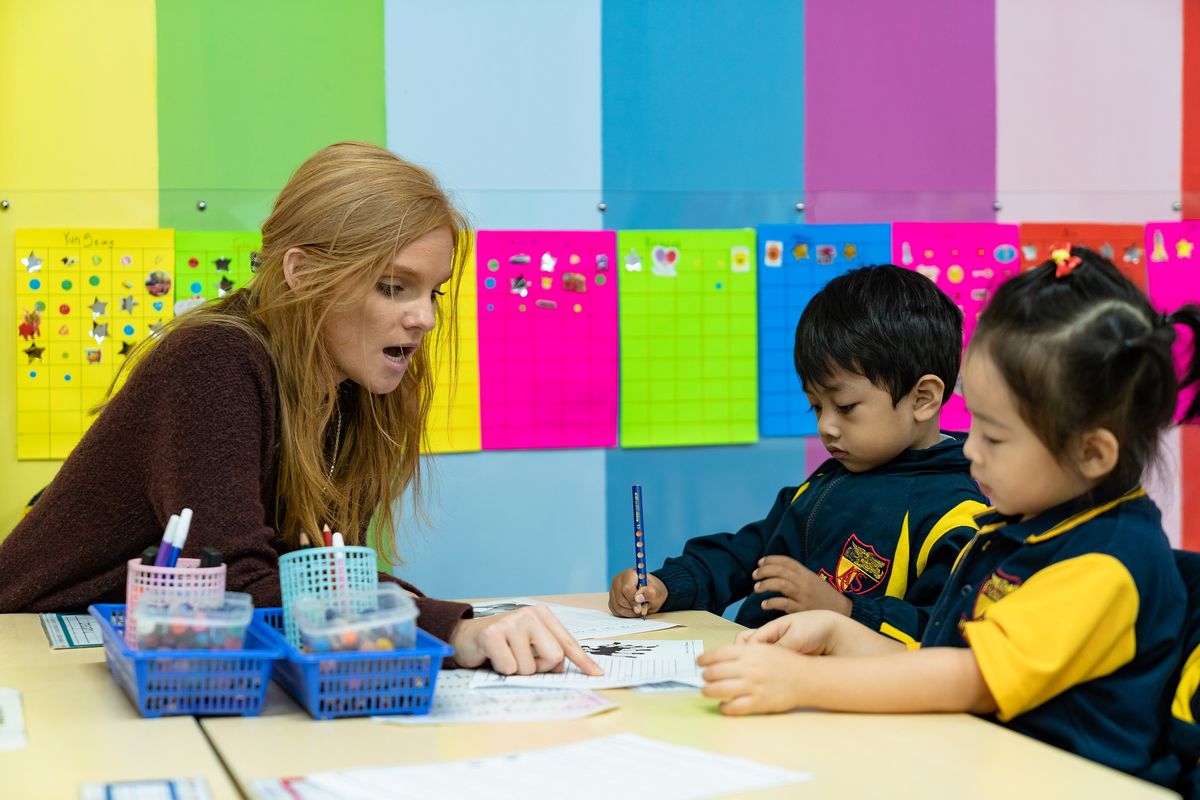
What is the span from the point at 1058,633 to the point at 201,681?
2.29ft

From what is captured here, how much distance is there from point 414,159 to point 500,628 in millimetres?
1577

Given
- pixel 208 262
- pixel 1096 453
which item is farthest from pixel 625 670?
pixel 208 262

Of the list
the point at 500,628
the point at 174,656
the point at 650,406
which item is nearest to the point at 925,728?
the point at 500,628

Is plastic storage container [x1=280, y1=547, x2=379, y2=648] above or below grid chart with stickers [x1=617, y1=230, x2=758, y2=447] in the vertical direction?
below

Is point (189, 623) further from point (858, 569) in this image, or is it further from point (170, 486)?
point (858, 569)

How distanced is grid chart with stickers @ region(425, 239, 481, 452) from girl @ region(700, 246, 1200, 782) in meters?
1.50

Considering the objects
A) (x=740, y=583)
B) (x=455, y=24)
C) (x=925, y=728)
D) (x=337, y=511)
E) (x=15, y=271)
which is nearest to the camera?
(x=925, y=728)

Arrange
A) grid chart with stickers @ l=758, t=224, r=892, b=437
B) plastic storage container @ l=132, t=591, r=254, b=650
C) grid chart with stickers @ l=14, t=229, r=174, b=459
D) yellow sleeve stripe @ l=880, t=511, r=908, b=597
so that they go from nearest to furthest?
1. plastic storage container @ l=132, t=591, r=254, b=650
2. yellow sleeve stripe @ l=880, t=511, r=908, b=597
3. grid chart with stickers @ l=14, t=229, r=174, b=459
4. grid chart with stickers @ l=758, t=224, r=892, b=437

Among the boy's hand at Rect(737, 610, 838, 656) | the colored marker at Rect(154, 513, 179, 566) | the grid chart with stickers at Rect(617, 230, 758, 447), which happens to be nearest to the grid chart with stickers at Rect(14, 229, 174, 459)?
the grid chart with stickers at Rect(617, 230, 758, 447)

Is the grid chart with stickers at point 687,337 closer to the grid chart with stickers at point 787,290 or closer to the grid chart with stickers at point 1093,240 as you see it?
the grid chart with stickers at point 787,290

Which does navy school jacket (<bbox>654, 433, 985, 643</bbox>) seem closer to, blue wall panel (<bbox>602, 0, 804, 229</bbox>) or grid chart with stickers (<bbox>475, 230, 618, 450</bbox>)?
grid chart with stickers (<bbox>475, 230, 618, 450</bbox>)

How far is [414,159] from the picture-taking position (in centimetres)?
260

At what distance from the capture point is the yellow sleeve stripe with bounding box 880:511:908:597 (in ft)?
5.42

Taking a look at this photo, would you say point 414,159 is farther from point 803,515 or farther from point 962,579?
point 962,579
